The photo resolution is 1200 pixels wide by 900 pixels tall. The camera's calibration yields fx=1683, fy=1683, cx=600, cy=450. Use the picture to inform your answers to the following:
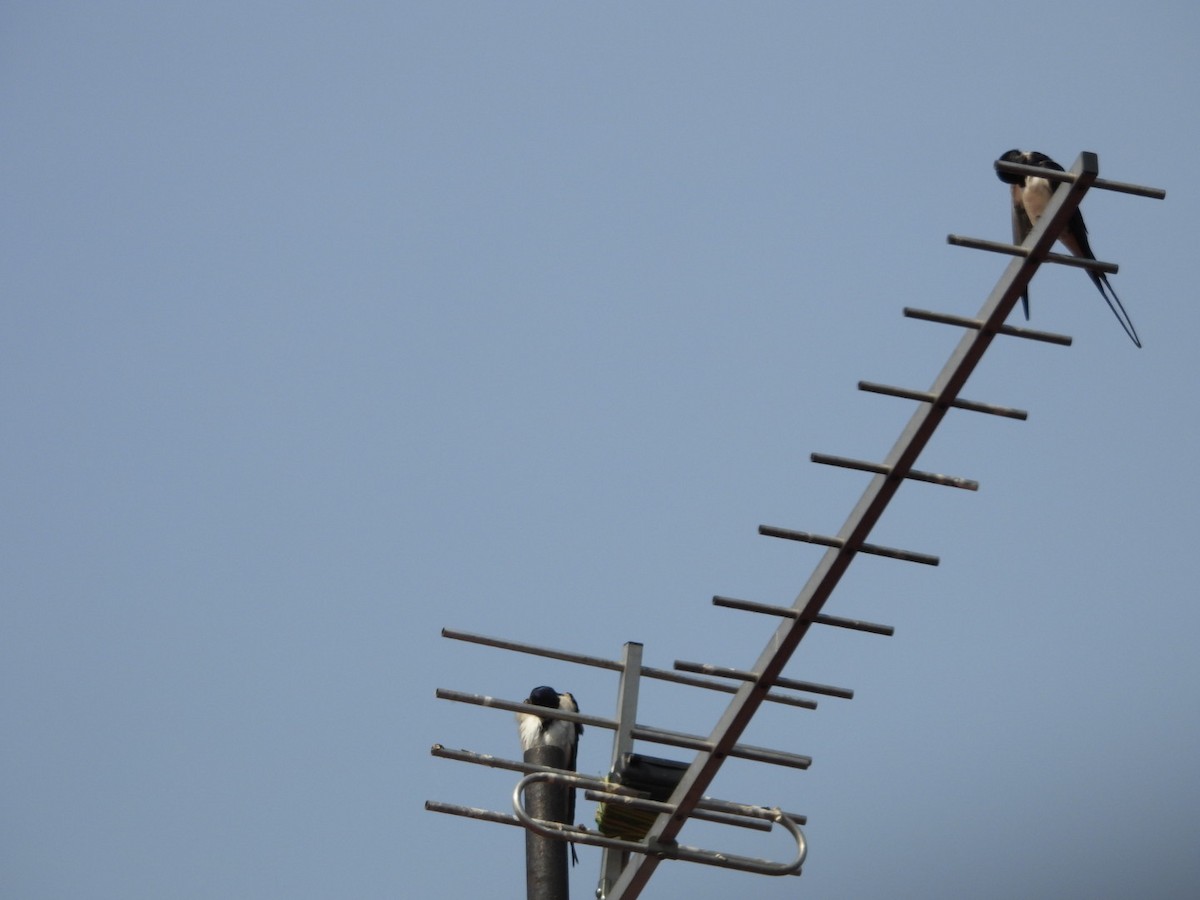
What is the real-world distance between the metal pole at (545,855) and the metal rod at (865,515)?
0.70 meters

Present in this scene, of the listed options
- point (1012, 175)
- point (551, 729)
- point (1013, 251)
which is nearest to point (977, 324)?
point (1013, 251)

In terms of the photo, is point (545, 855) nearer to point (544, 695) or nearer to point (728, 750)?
point (728, 750)

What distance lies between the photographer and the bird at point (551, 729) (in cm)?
892

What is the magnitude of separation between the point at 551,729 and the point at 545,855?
10.6ft

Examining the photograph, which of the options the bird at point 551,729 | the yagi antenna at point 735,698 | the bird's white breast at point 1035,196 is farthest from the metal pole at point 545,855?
the bird's white breast at point 1035,196

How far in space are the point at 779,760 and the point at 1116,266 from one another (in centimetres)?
201

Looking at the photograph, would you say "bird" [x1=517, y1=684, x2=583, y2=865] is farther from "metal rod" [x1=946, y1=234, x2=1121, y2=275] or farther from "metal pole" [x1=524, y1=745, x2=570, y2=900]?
"metal rod" [x1=946, y1=234, x2=1121, y2=275]

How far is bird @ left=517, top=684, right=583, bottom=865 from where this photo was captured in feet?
29.3

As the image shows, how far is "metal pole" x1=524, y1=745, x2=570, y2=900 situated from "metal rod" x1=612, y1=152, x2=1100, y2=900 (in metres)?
0.70

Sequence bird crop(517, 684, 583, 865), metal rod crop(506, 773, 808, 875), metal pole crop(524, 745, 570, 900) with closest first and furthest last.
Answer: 1. metal rod crop(506, 773, 808, 875)
2. metal pole crop(524, 745, 570, 900)
3. bird crop(517, 684, 583, 865)

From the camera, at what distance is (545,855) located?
6.29 meters

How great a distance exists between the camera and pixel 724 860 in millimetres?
5391

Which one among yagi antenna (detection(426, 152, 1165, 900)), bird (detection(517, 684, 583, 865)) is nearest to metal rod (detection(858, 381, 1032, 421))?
yagi antenna (detection(426, 152, 1165, 900))

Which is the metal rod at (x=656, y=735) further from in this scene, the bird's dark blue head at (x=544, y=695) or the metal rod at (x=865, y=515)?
the bird's dark blue head at (x=544, y=695)
